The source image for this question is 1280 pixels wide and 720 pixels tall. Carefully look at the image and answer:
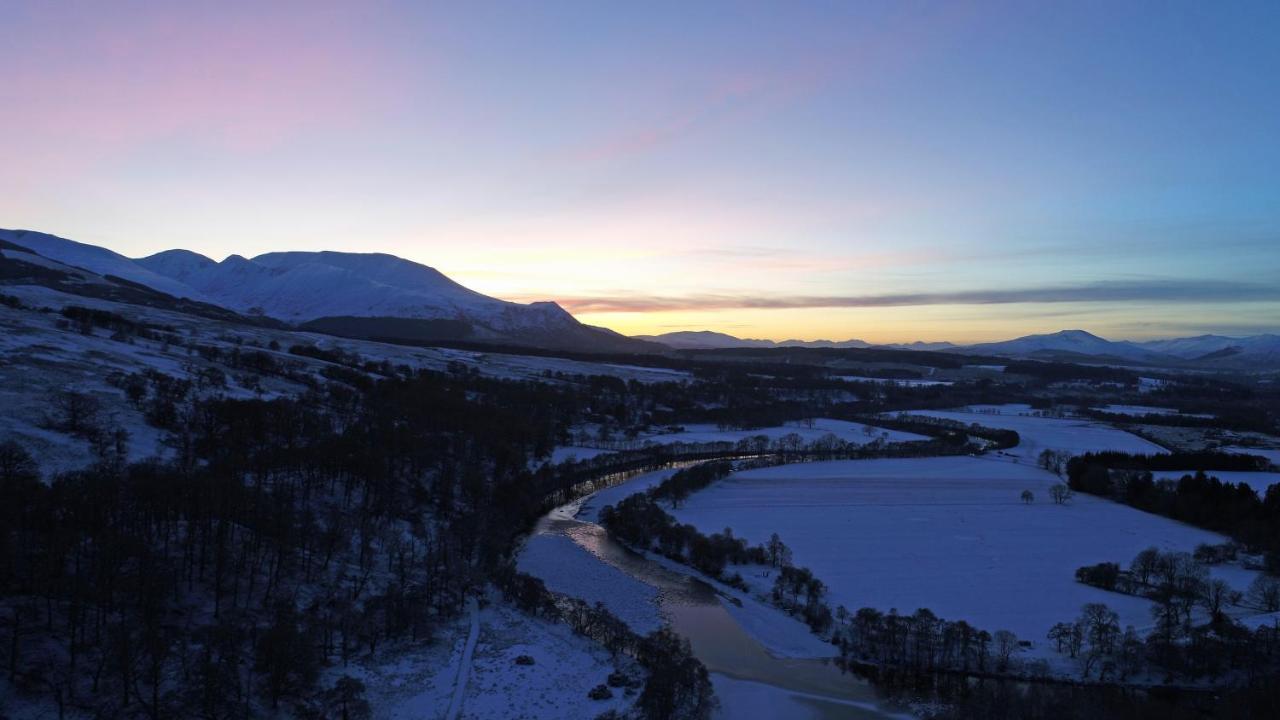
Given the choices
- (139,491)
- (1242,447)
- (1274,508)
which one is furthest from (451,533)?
(1242,447)

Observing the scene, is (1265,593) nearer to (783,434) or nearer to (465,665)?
(465,665)

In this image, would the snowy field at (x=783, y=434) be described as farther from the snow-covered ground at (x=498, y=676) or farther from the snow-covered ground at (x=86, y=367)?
the snow-covered ground at (x=498, y=676)

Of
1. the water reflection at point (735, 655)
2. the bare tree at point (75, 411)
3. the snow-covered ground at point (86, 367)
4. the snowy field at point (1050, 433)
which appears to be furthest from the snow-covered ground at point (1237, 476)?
the bare tree at point (75, 411)

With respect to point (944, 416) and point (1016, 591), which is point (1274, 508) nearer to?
point (1016, 591)

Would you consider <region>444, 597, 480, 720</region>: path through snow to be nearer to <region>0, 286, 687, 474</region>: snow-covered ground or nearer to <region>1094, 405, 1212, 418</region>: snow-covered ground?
<region>0, 286, 687, 474</region>: snow-covered ground

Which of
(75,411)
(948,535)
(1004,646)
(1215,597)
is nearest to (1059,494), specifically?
(948,535)

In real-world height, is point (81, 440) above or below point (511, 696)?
above
